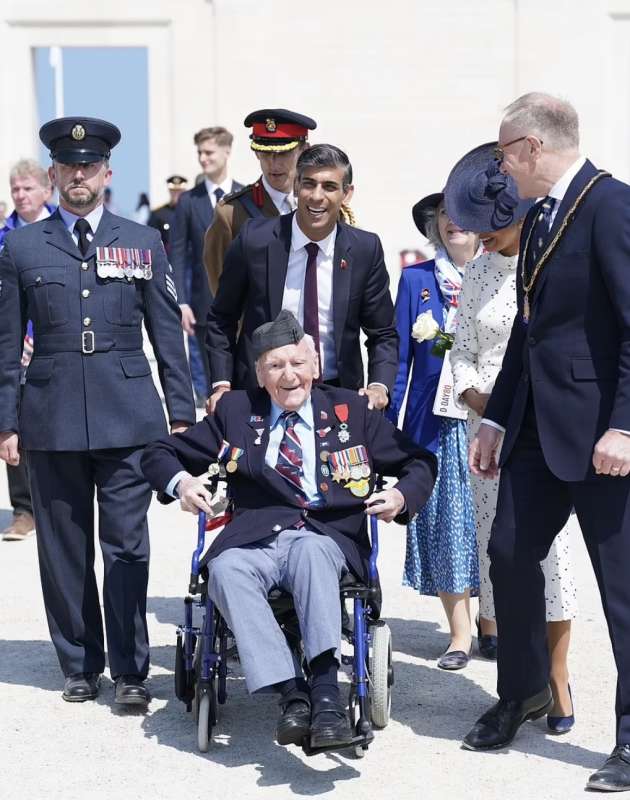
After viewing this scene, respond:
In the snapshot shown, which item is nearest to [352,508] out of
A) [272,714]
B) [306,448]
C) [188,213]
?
[306,448]

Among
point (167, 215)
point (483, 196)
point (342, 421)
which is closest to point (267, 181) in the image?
point (483, 196)

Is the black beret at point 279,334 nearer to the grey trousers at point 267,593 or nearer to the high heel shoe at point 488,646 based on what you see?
the grey trousers at point 267,593

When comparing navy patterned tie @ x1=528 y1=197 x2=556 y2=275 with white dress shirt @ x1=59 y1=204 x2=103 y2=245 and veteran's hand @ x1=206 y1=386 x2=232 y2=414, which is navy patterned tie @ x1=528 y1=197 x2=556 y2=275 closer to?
veteran's hand @ x1=206 y1=386 x2=232 y2=414

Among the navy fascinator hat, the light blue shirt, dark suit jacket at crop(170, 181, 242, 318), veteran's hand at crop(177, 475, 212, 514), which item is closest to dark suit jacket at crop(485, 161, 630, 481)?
the navy fascinator hat

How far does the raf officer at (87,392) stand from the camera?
562 centimetres

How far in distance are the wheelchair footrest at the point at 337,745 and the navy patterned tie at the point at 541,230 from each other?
1.44 metres

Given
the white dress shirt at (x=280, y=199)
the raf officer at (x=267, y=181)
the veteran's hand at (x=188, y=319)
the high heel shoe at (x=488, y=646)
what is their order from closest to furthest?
the high heel shoe at (x=488, y=646)
the raf officer at (x=267, y=181)
the white dress shirt at (x=280, y=199)
the veteran's hand at (x=188, y=319)

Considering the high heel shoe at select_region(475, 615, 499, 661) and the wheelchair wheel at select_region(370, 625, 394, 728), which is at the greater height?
the wheelchair wheel at select_region(370, 625, 394, 728)

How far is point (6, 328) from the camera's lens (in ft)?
18.7

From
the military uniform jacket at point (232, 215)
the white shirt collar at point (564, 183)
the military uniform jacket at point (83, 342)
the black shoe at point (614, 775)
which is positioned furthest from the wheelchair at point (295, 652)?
the military uniform jacket at point (232, 215)

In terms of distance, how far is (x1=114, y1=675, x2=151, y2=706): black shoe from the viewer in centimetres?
548

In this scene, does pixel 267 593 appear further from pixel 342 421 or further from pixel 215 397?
pixel 215 397

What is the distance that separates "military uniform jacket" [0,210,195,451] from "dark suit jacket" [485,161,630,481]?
4.75 feet

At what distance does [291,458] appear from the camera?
5.34m
